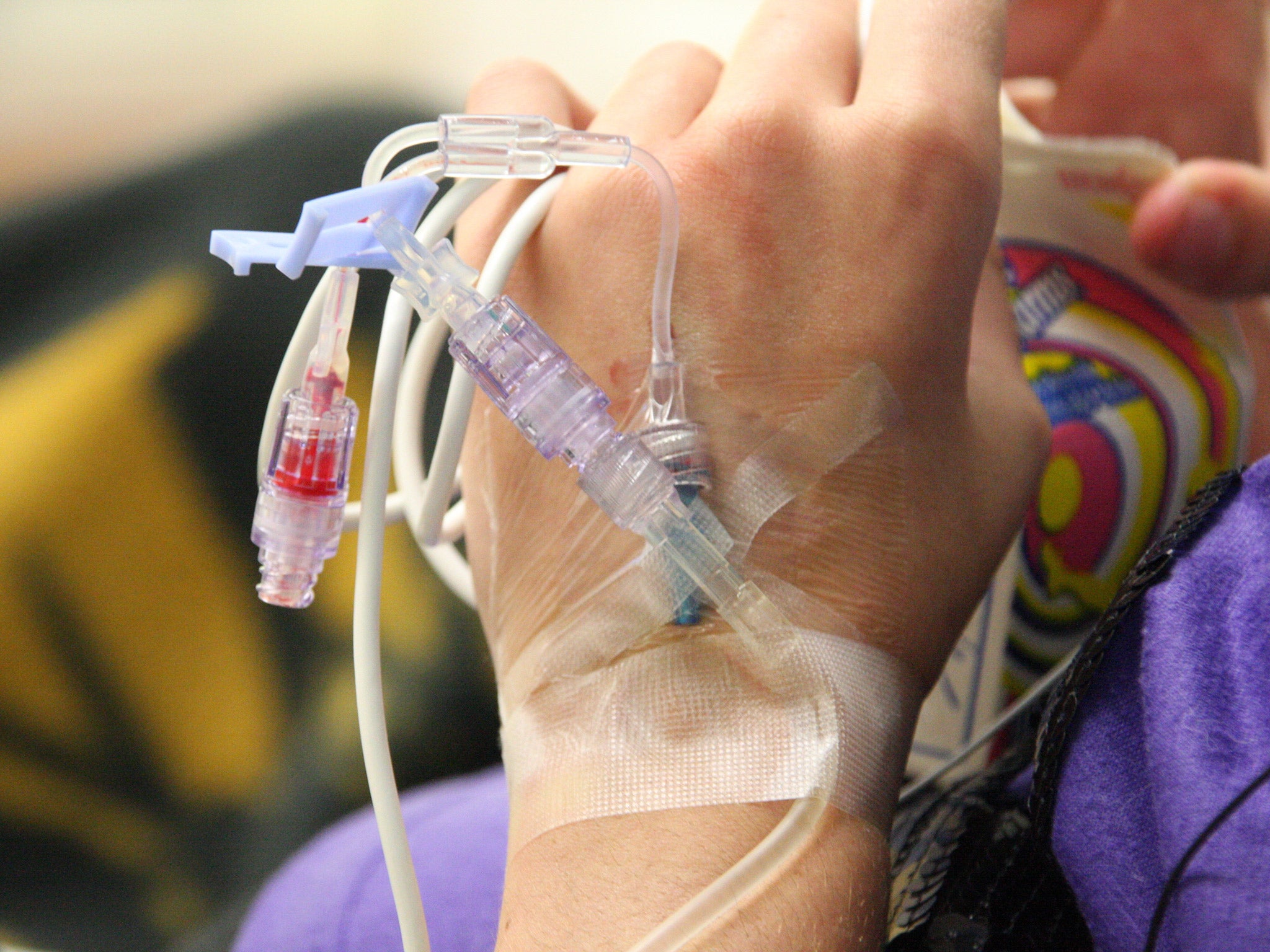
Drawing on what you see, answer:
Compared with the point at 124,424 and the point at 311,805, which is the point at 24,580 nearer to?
the point at 124,424

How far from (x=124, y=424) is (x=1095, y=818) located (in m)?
0.90

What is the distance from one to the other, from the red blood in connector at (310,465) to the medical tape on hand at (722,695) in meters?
0.14

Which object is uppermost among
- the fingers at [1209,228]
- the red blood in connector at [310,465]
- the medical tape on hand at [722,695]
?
the red blood in connector at [310,465]

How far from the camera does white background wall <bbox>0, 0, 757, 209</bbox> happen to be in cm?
111

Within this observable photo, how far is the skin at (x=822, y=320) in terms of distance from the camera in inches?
19.5

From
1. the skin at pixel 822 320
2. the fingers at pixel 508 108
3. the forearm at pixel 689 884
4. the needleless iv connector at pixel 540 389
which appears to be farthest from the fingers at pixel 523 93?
the forearm at pixel 689 884

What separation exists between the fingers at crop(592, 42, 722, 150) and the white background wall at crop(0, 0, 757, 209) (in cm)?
69

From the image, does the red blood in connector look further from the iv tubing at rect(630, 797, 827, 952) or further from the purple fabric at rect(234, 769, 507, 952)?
the purple fabric at rect(234, 769, 507, 952)

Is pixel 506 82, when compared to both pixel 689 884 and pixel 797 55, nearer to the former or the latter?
pixel 797 55

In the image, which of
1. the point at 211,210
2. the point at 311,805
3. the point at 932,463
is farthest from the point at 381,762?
the point at 211,210

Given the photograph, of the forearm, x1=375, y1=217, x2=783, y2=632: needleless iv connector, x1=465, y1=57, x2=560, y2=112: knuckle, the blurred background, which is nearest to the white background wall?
the blurred background

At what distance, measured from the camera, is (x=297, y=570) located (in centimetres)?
46

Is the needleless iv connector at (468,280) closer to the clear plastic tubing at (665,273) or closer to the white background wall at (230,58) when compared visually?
the clear plastic tubing at (665,273)

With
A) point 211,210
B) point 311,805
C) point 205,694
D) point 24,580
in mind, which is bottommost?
point 311,805
